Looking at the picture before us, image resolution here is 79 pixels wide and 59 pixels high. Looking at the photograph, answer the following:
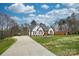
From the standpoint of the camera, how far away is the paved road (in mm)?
4277

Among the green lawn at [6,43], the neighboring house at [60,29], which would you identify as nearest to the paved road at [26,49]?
the green lawn at [6,43]

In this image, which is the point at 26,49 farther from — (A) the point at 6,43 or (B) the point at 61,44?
(B) the point at 61,44

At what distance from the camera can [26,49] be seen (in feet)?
14.1

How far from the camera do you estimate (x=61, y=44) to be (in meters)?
4.34

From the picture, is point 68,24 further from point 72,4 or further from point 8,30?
point 8,30

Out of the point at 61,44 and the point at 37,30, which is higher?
the point at 37,30

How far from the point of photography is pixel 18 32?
14.4 feet

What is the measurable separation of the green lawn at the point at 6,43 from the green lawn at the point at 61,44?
0.26 m

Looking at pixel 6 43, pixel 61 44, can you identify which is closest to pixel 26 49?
pixel 6 43

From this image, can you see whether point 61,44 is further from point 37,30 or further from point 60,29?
point 37,30

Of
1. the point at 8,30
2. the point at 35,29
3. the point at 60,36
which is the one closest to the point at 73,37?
the point at 60,36

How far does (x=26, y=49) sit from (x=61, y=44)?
0.41 metres

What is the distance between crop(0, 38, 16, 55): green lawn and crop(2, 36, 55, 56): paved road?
0.04m

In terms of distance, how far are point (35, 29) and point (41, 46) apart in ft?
0.69
